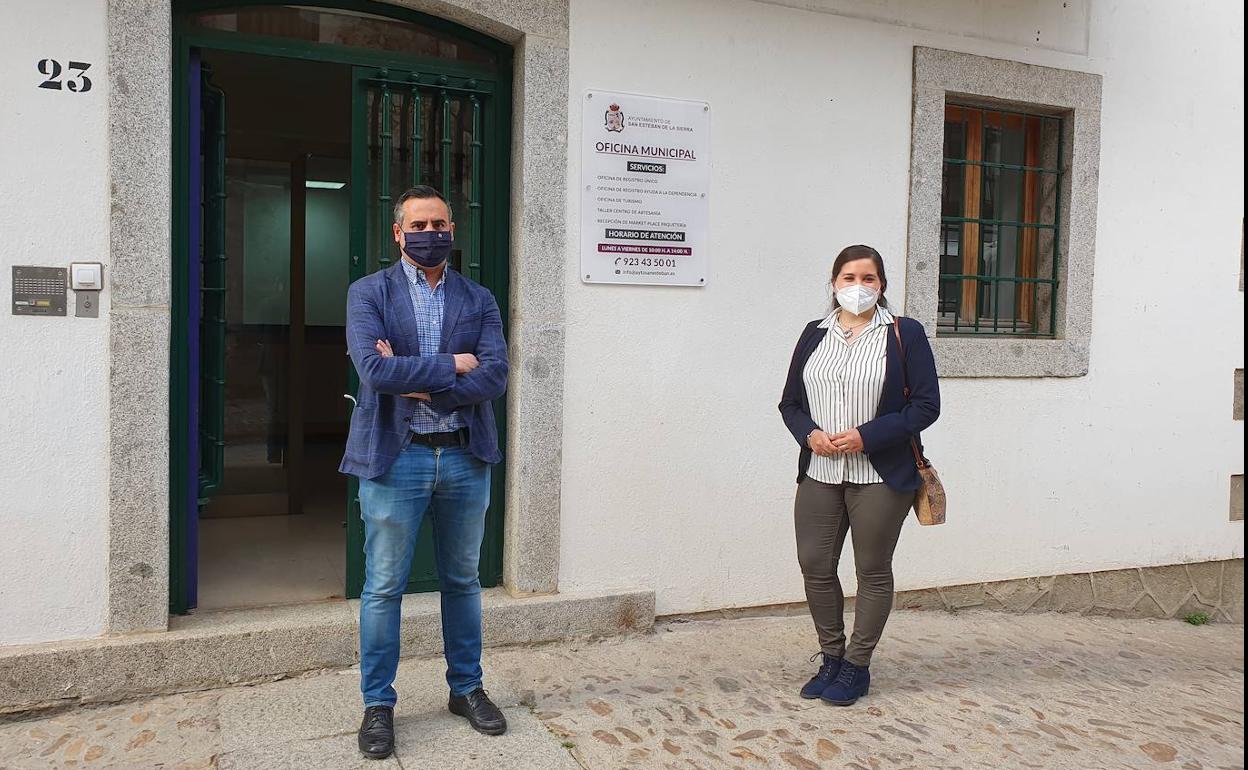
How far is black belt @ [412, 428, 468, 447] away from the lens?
337 centimetres

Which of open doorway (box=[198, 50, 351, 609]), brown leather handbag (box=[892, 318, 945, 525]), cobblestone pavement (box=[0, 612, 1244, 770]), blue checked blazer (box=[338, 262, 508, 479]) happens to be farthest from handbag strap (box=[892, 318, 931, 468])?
open doorway (box=[198, 50, 351, 609])

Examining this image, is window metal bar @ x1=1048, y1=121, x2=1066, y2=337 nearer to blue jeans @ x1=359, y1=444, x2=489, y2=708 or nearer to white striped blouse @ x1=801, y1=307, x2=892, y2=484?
white striped blouse @ x1=801, y1=307, x2=892, y2=484

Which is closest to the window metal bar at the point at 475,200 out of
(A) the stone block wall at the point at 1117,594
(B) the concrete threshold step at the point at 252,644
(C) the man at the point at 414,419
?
(C) the man at the point at 414,419

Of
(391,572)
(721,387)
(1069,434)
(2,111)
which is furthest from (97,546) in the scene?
(1069,434)

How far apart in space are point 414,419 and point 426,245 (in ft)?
1.91

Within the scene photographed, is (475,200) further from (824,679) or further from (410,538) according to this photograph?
(824,679)

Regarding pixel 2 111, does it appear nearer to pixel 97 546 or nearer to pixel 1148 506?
pixel 97 546

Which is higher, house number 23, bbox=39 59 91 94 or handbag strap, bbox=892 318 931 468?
house number 23, bbox=39 59 91 94

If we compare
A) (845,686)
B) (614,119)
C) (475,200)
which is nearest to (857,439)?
(845,686)

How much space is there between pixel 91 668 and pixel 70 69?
2277mm

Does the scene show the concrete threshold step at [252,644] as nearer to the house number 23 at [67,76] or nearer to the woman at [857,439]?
the woman at [857,439]

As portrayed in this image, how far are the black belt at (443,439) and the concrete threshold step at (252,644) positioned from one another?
1.30m

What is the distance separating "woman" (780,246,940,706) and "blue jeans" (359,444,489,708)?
1329 millimetres

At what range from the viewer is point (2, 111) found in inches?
147
